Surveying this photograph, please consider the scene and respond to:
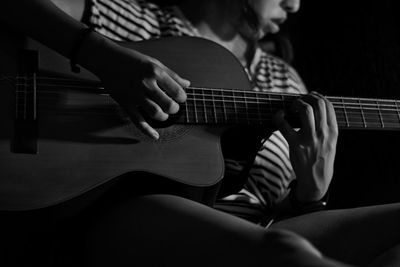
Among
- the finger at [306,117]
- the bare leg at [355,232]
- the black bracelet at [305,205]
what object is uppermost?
the finger at [306,117]

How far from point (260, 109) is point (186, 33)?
323mm

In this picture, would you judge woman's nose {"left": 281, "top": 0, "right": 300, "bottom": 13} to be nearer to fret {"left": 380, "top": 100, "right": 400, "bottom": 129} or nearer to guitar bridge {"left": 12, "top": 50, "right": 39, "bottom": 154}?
fret {"left": 380, "top": 100, "right": 400, "bottom": 129}

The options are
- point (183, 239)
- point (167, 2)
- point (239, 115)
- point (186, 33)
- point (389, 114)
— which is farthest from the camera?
point (167, 2)

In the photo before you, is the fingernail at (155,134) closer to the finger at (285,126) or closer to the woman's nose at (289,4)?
the finger at (285,126)

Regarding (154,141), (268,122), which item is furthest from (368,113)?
(154,141)

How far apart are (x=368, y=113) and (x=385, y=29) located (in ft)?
1.32

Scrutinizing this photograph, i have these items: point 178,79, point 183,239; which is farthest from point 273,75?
point 183,239

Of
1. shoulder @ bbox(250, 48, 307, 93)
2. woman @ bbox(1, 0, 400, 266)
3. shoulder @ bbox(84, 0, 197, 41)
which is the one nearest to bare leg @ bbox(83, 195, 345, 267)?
woman @ bbox(1, 0, 400, 266)

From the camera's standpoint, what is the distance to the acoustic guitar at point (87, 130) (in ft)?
2.63

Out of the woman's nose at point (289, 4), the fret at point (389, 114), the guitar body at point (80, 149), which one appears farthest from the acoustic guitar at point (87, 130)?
the woman's nose at point (289, 4)

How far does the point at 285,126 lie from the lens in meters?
0.99

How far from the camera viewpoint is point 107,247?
2.45 ft

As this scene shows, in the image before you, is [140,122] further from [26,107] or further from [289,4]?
[289,4]

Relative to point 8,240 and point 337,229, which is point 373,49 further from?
point 8,240
